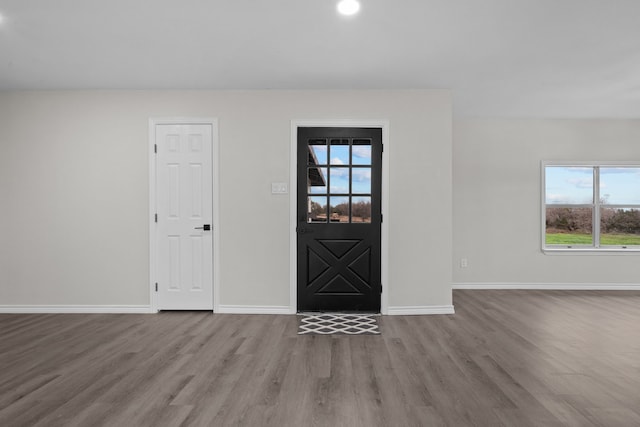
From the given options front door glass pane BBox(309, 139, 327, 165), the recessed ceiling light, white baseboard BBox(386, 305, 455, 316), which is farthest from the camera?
front door glass pane BBox(309, 139, 327, 165)

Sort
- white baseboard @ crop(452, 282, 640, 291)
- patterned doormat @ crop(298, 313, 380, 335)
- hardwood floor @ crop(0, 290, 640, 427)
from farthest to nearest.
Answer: white baseboard @ crop(452, 282, 640, 291) < patterned doormat @ crop(298, 313, 380, 335) < hardwood floor @ crop(0, 290, 640, 427)

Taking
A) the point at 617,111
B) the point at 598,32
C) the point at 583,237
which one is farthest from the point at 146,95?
the point at 583,237

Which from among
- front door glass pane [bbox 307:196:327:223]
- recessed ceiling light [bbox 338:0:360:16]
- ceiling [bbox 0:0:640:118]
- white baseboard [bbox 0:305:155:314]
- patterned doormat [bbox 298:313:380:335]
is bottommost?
patterned doormat [bbox 298:313:380:335]

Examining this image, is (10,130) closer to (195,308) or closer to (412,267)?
(195,308)

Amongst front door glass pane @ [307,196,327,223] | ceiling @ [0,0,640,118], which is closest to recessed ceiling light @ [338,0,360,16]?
ceiling @ [0,0,640,118]

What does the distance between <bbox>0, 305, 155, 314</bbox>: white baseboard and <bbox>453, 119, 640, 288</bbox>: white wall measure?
4410 millimetres

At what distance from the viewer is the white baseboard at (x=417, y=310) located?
4465 millimetres

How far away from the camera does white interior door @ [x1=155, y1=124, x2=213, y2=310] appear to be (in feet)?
14.9

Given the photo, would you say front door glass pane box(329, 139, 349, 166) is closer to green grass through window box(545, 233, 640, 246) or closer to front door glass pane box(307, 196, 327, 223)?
front door glass pane box(307, 196, 327, 223)

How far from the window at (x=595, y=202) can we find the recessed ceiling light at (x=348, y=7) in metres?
4.66

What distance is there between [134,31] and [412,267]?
138 inches

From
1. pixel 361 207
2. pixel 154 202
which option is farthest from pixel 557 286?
pixel 154 202

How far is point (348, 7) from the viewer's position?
2.80 metres

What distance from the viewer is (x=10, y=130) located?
4.57m
